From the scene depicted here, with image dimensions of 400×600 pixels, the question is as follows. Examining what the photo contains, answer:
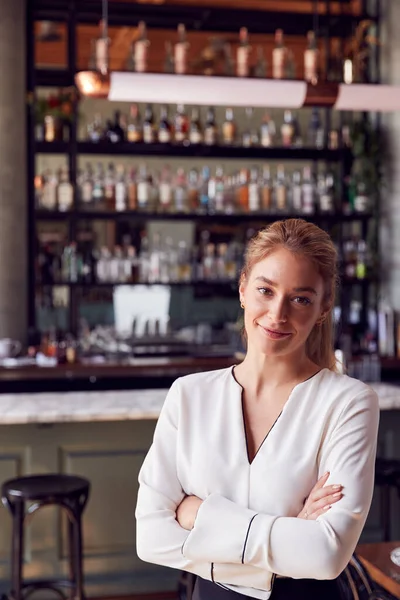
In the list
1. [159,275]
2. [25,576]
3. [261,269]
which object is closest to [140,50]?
[159,275]

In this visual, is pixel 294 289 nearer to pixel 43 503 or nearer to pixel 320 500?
pixel 320 500

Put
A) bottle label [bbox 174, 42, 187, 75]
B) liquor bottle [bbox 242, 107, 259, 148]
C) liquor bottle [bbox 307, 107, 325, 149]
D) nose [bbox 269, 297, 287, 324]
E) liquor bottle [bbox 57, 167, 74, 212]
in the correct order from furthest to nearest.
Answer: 1. liquor bottle [bbox 307, 107, 325, 149]
2. liquor bottle [bbox 242, 107, 259, 148]
3. liquor bottle [bbox 57, 167, 74, 212]
4. bottle label [bbox 174, 42, 187, 75]
5. nose [bbox 269, 297, 287, 324]

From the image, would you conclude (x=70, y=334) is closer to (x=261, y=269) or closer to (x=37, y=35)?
(x=37, y=35)

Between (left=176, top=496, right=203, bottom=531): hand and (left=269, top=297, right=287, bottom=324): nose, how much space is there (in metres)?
0.37

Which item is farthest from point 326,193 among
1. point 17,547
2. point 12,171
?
point 17,547

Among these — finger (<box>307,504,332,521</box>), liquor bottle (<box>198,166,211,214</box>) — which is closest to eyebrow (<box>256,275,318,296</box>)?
finger (<box>307,504,332,521</box>)

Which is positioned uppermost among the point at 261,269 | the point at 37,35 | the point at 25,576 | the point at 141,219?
the point at 37,35

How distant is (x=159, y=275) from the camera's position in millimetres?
6699

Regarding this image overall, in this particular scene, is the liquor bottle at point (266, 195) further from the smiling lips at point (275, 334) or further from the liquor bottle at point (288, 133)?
the smiling lips at point (275, 334)

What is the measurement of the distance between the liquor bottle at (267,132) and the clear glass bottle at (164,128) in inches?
28.7

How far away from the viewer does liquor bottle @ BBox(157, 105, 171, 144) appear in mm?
6672

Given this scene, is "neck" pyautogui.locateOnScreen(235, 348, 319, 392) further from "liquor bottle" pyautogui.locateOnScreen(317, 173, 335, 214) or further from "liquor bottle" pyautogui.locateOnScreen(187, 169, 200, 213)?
"liquor bottle" pyautogui.locateOnScreen(317, 173, 335, 214)

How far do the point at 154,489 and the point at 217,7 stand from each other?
5565mm

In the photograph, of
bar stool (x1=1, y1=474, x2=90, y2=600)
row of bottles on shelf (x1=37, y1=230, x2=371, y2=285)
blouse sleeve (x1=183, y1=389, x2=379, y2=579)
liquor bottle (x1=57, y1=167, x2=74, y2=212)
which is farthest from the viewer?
row of bottles on shelf (x1=37, y1=230, x2=371, y2=285)
